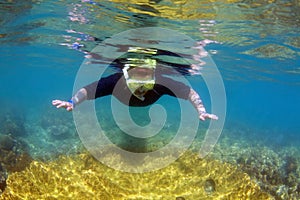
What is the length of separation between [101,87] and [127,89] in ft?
3.19

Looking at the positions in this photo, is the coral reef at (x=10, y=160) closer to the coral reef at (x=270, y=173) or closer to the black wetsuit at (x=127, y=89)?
the black wetsuit at (x=127, y=89)

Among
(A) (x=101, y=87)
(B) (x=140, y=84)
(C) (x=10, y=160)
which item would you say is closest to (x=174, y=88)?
(B) (x=140, y=84)

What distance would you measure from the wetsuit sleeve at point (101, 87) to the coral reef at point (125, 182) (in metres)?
2.14

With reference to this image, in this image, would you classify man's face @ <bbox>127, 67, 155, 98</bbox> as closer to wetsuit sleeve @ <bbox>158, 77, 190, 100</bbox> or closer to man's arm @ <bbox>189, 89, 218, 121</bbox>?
wetsuit sleeve @ <bbox>158, 77, 190, 100</bbox>

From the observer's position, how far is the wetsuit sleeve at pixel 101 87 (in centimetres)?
680

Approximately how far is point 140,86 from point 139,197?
3.05 metres

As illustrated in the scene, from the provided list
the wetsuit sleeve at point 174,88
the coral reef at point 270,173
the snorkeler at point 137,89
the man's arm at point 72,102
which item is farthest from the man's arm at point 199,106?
the coral reef at point 270,173

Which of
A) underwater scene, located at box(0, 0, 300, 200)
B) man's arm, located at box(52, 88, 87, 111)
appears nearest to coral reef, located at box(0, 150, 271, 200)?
underwater scene, located at box(0, 0, 300, 200)

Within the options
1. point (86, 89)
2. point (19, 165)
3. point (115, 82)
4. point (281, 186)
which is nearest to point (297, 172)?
point (281, 186)

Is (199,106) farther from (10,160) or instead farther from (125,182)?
(10,160)

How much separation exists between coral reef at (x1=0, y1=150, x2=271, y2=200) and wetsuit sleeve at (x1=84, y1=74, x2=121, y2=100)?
2145 millimetres

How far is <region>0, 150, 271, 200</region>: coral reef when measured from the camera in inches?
251

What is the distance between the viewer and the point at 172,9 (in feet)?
33.0

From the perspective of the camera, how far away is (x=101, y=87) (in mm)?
7160
